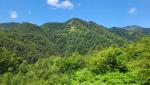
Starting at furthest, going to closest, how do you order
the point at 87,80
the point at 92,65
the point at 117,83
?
the point at 92,65 < the point at 87,80 < the point at 117,83

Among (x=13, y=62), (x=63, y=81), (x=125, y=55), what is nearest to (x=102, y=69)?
(x=63, y=81)

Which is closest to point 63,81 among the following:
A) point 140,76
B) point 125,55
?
point 140,76

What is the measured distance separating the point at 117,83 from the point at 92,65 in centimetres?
1542

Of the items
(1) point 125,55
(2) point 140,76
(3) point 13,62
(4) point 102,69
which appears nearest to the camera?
(2) point 140,76

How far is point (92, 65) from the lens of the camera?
6475 centimetres

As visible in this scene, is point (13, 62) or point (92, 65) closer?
point (92, 65)

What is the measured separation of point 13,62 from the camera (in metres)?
84.4

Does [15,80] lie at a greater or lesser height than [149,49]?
lesser

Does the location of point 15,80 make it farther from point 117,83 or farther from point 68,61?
point 68,61

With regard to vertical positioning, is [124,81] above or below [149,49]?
below

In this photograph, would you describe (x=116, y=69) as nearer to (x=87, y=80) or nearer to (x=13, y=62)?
(x=87, y=80)

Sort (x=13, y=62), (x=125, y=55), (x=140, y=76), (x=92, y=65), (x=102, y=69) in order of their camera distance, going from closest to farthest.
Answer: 1. (x=140, y=76)
2. (x=102, y=69)
3. (x=92, y=65)
4. (x=125, y=55)
5. (x=13, y=62)

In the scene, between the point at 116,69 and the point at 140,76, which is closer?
the point at 140,76

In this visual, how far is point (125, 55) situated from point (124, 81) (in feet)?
75.1
